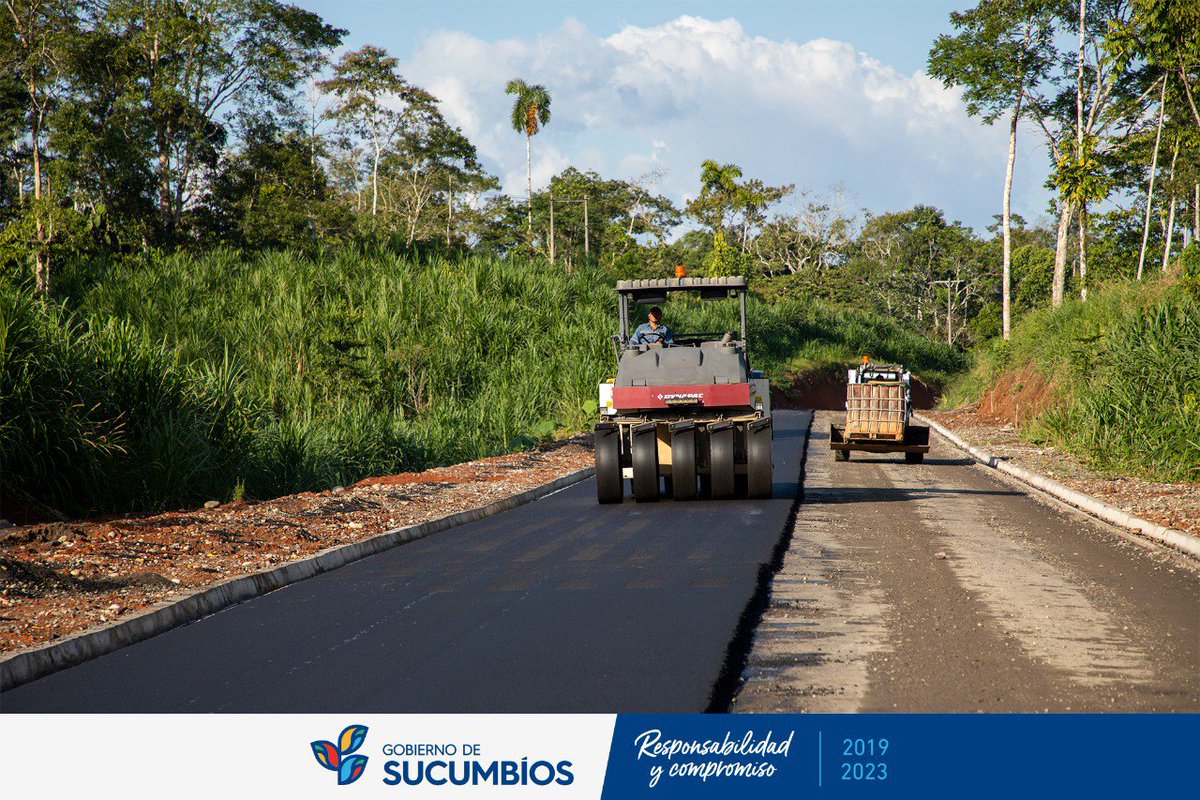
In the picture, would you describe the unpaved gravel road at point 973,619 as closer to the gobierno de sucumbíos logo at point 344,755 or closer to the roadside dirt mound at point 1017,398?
the gobierno de sucumbíos logo at point 344,755

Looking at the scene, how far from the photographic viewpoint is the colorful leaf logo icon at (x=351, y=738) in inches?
169

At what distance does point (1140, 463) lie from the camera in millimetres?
16688

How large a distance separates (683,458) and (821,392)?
40.6 m

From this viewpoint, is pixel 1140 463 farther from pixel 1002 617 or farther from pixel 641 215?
pixel 641 215

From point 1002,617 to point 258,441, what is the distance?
483 inches

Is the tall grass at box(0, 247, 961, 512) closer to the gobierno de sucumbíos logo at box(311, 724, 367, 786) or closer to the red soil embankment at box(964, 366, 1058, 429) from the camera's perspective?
the gobierno de sucumbíos logo at box(311, 724, 367, 786)

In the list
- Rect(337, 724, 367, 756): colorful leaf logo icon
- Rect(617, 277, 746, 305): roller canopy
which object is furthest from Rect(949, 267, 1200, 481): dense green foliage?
Rect(337, 724, 367, 756): colorful leaf logo icon

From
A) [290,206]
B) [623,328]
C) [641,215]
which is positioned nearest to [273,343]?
[623,328]

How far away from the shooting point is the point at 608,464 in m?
14.0

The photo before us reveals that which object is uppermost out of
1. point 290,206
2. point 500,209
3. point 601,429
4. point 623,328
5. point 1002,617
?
point 500,209

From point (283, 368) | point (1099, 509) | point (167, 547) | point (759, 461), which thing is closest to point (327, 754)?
point (167, 547)

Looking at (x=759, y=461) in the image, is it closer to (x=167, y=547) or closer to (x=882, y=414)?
(x=882, y=414)

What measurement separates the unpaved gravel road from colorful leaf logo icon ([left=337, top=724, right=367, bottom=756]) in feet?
5.77

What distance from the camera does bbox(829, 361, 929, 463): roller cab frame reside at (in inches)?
782
